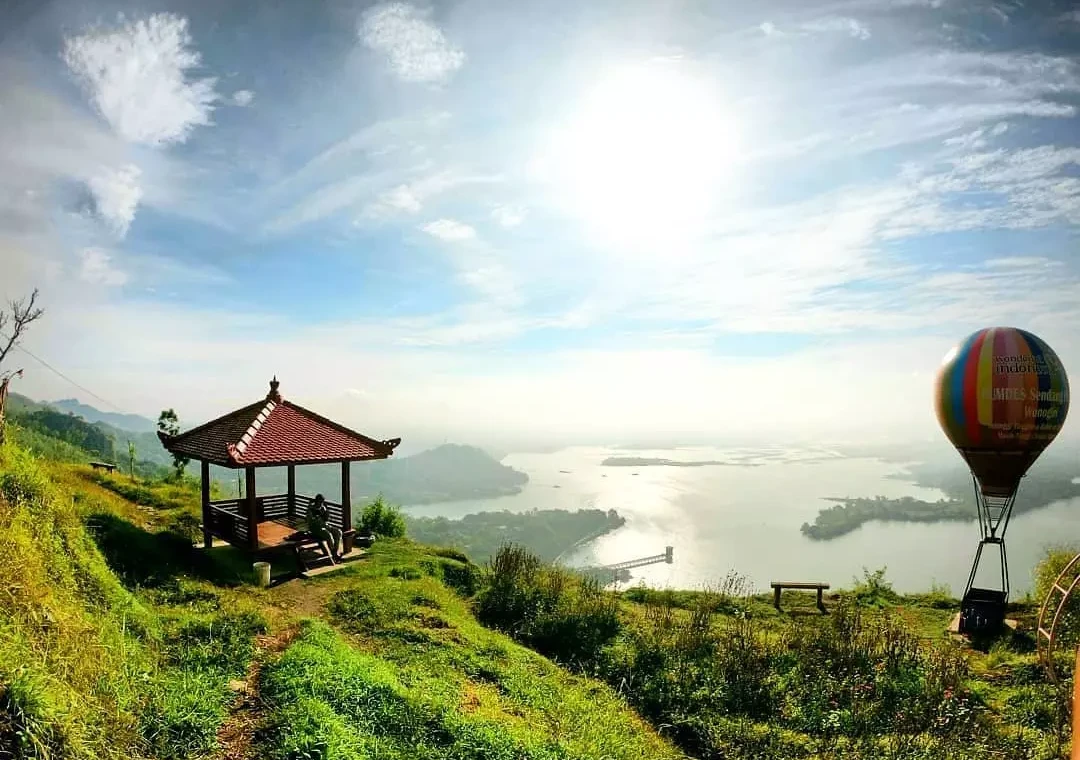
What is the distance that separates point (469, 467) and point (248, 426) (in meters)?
142

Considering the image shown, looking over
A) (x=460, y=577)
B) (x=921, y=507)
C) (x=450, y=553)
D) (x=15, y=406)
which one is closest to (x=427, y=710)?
(x=460, y=577)

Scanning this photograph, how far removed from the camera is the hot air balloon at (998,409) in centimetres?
1064

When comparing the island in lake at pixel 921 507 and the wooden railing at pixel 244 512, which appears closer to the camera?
the wooden railing at pixel 244 512

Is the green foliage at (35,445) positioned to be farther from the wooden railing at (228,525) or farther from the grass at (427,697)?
the grass at (427,697)

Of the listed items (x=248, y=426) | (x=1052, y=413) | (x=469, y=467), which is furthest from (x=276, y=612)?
(x=469, y=467)

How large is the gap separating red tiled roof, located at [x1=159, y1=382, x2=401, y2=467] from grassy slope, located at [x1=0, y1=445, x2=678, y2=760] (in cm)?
223

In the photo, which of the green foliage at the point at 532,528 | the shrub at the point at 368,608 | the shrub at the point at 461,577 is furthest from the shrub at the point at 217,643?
the green foliage at the point at 532,528

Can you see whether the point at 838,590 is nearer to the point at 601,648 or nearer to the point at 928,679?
the point at 928,679

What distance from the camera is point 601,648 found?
8805 millimetres

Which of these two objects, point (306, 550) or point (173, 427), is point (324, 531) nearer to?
point (306, 550)

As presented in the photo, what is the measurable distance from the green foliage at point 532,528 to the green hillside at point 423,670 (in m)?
43.8

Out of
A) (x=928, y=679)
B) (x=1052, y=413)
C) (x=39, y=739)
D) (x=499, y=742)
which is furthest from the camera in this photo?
(x=1052, y=413)

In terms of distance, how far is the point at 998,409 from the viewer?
1082 cm

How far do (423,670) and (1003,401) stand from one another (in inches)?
437
